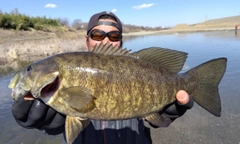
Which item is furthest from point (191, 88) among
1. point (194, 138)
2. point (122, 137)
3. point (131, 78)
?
point (194, 138)

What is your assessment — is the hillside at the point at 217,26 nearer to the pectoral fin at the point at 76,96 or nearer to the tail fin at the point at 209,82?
the tail fin at the point at 209,82

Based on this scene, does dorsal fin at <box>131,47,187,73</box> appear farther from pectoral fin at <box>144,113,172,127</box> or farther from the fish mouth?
the fish mouth

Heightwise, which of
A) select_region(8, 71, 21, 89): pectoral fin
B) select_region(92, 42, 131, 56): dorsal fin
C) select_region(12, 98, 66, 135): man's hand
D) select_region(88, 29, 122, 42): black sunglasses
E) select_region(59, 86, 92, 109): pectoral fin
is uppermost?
select_region(88, 29, 122, 42): black sunglasses

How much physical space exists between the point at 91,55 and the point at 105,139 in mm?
1192

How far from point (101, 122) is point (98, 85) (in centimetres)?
92

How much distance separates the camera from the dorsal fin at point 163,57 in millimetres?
2352

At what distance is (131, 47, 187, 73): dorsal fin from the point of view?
7.72ft

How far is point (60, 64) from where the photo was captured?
2090mm

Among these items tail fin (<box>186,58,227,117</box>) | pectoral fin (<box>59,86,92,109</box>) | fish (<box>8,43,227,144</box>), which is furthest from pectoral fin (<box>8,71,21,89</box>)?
tail fin (<box>186,58,227,117</box>)

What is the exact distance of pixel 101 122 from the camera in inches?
109

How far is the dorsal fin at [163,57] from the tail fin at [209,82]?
193mm

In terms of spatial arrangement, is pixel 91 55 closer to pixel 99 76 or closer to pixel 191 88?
pixel 99 76

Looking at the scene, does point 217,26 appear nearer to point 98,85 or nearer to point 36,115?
point 98,85

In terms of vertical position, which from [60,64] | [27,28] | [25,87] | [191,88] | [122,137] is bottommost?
[122,137]
